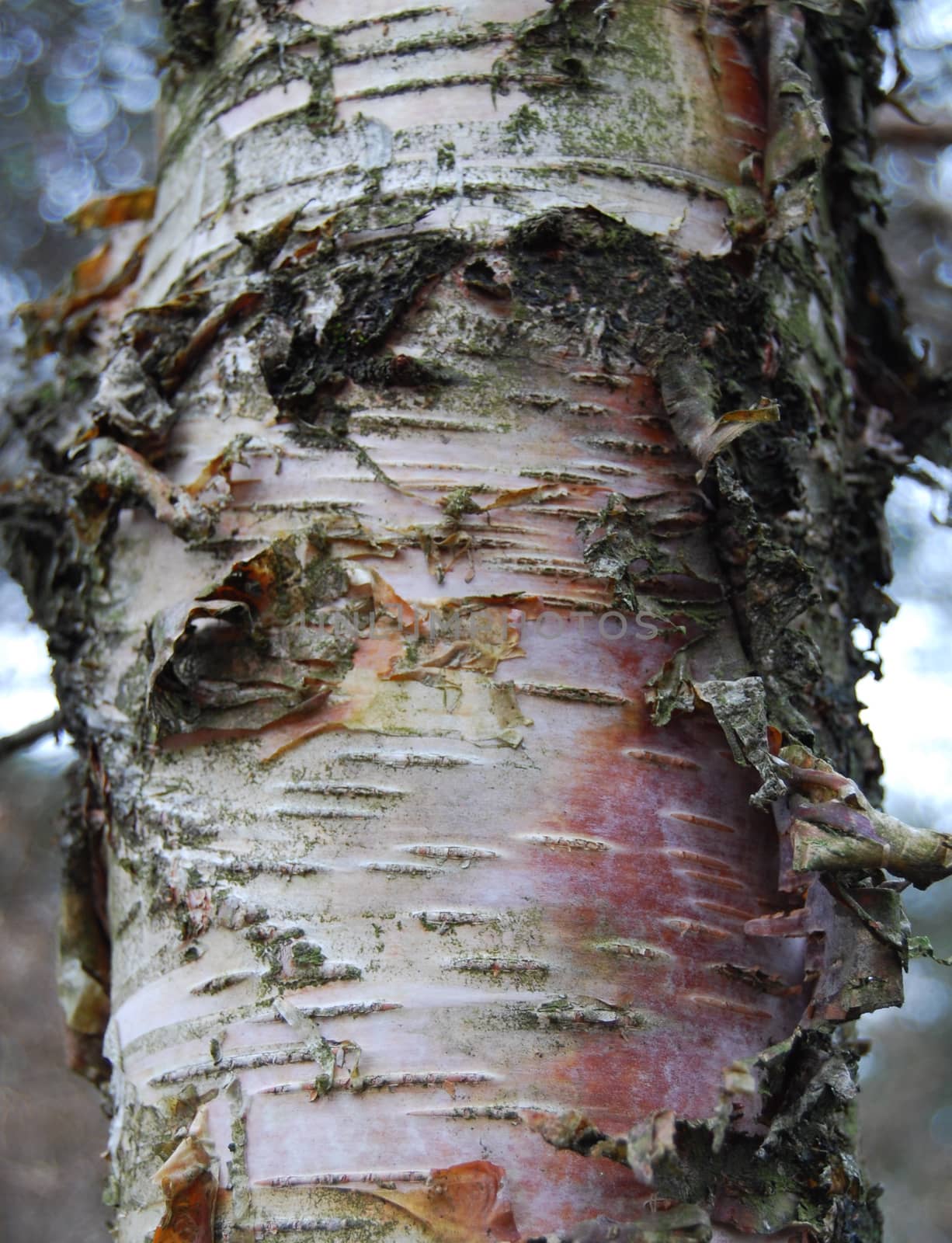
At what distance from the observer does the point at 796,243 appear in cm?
140

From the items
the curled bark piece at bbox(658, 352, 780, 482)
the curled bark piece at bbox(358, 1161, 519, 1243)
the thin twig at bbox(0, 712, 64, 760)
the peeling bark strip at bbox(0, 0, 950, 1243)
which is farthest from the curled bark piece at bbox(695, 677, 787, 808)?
the thin twig at bbox(0, 712, 64, 760)

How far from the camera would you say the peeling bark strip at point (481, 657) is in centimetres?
92

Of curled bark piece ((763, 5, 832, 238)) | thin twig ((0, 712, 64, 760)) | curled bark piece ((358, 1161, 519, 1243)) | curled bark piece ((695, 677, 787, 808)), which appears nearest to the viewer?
curled bark piece ((358, 1161, 519, 1243))

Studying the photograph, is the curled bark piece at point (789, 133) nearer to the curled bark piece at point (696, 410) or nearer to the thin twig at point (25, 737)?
the curled bark piece at point (696, 410)

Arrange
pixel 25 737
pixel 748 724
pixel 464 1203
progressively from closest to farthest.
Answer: pixel 464 1203, pixel 748 724, pixel 25 737

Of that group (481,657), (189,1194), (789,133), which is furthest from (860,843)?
(789,133)

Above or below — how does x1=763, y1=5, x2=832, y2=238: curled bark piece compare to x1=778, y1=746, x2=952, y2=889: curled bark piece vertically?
above

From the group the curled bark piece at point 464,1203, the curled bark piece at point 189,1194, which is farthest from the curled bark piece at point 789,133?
the curled bark piece at point 189,1194

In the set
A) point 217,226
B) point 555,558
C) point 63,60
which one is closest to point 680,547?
point 555,558

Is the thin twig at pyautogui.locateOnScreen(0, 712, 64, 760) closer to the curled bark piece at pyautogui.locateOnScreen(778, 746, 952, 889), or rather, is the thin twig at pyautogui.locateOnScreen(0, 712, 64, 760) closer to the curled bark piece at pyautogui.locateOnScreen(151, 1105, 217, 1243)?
the curled bark piece at pyautogui.locateOnScreen(151, 1105, 217, 1243)

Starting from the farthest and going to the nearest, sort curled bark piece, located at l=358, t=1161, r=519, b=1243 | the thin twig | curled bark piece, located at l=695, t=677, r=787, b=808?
the thin twig, curled bark piece, located at l=695, t=677, r=787, b=808, curled bark piece, located at l=358, t=1161, r=519, b=1243

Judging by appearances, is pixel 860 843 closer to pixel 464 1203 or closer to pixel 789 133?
pixel 464 1203

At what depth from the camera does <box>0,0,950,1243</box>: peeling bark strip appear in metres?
0.92

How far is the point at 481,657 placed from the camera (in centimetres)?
103
